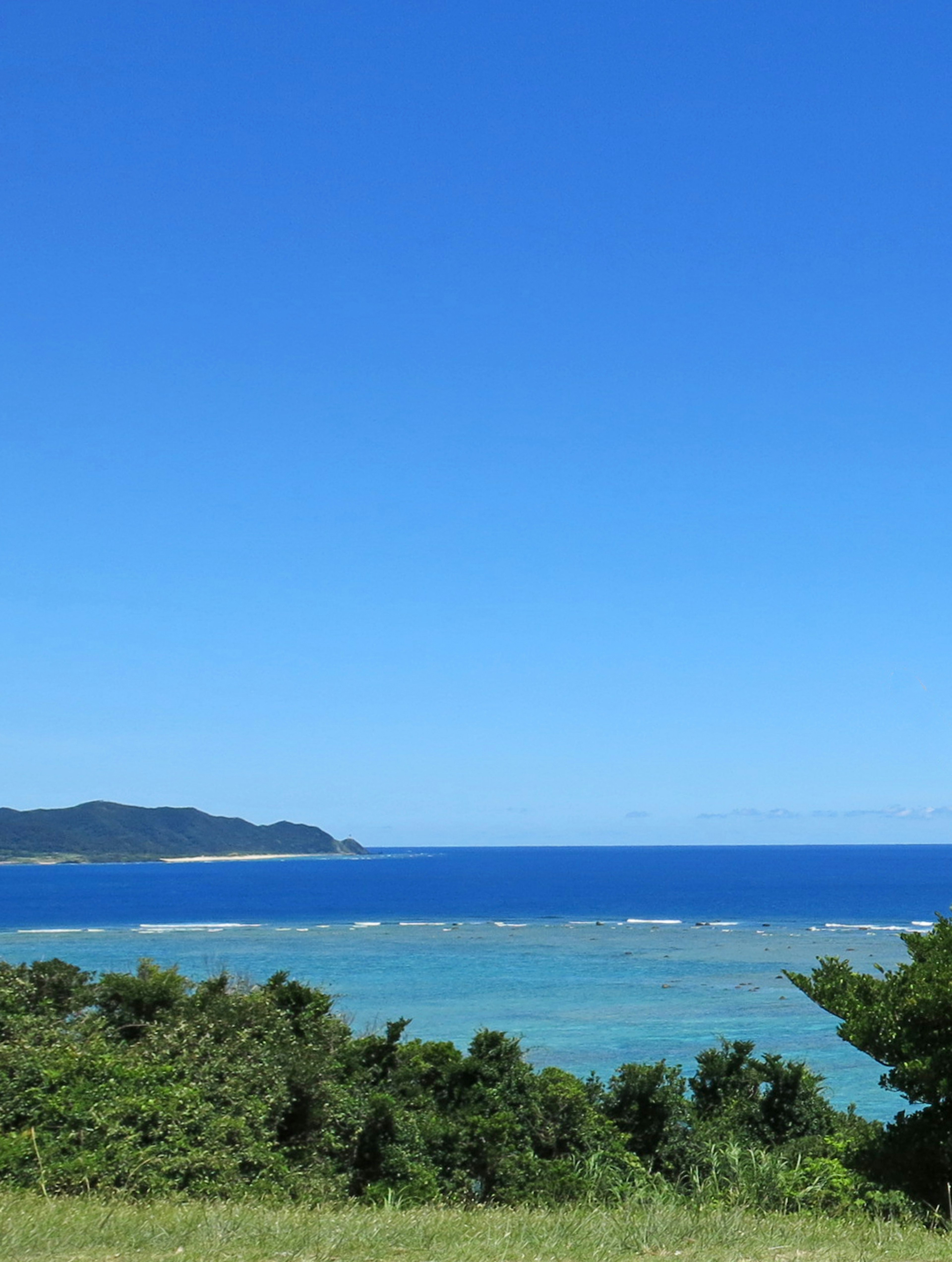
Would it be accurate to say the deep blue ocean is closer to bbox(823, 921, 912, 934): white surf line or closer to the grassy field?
bbox(823, 921, 912, 934): white surf line

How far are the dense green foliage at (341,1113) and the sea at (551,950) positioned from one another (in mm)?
9592

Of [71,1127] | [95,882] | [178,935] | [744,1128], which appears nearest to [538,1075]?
[744,1128]

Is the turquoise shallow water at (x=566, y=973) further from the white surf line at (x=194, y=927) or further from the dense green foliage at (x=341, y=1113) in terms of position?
the dense green foliage at (x=341, y=1113)

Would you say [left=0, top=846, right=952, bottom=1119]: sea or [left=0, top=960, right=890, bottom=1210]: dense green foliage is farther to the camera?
[left=0, top=846, right=952, bottom=1119]: sea

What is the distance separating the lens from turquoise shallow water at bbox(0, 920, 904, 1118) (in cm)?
4359

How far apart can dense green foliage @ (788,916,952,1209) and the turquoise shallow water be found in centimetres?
2536

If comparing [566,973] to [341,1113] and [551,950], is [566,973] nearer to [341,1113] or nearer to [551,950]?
[551,950]

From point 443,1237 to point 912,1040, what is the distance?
4.43 metres

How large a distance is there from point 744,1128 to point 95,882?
599ft

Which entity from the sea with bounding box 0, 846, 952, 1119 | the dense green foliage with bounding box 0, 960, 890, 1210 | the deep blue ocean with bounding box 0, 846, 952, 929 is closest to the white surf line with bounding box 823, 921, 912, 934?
the sea with bounding box 0, 846, 952, 1119

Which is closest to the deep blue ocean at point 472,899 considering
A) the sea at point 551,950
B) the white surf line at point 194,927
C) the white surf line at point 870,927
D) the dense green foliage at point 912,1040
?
the sea at point 551,950

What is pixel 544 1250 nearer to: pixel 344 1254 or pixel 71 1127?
pixel 344 1254

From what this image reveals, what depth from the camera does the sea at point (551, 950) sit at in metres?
45.4

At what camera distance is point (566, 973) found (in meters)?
65.1
